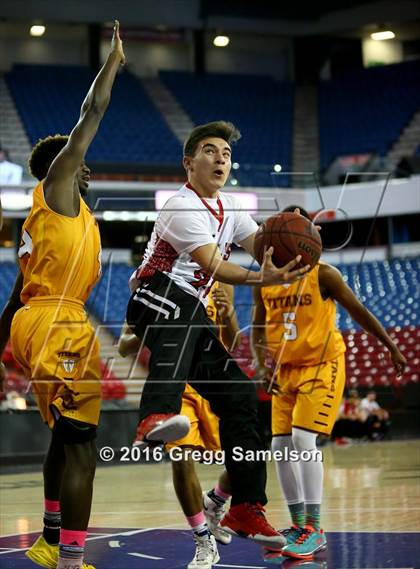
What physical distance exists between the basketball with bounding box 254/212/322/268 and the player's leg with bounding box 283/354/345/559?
A: 169cm

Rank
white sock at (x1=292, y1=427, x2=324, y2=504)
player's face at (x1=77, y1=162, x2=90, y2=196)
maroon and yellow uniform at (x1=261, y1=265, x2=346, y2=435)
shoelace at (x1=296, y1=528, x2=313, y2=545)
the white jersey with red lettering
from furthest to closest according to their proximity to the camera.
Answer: maroon and yellow uniform at (x1=261, y1=265, x2=346, y2=435) < white sock at (x1=292, y1=427, x2=324, y2=504) < shoelace at (x1=296, y1=528, x2=313, y2=545) < player's face at (x1=77, y1=162, x2=90, y2=196) < the white jersey with red lettering

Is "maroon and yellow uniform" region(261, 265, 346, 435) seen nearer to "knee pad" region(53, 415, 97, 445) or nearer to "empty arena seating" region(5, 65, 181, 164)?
"knee pad" region(53, 415, 97, 445)

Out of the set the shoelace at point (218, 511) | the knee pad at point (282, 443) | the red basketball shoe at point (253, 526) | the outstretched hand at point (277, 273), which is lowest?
the red basketball shoe at point (253, 526)

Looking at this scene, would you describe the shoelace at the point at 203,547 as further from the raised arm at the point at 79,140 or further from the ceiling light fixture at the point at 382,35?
the ceiling light fixture at the point at 382,35

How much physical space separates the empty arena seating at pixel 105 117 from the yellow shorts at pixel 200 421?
777 inches

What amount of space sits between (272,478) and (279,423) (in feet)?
16.8

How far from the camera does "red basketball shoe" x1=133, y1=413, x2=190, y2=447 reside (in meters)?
4.55

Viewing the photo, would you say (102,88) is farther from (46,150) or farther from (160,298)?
(160,298)

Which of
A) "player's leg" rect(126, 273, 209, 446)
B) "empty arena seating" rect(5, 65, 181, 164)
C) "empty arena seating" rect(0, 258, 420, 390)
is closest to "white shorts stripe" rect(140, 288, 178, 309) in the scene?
"player's leg" rect(126, 273, 209, 446)

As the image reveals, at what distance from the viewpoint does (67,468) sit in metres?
4.89

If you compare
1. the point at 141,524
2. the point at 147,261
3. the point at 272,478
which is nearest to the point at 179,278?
the point at 147,261

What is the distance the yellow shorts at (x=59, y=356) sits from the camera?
4930 mm

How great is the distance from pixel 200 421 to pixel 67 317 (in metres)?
1.35

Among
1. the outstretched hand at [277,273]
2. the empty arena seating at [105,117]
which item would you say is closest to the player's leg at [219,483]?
the outstretched hand at [277,273]
